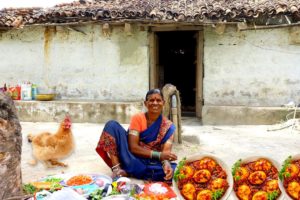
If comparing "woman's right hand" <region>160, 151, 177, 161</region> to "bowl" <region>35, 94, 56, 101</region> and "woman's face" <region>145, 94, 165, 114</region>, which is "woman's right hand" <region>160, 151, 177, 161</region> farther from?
"bowl" <region>35, 94, 56, 101</region>

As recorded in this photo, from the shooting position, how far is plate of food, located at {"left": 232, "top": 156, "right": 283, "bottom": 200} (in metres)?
2.78

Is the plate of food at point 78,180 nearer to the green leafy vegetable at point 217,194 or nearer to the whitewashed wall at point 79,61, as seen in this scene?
the green leafy vegetable at point 217,194

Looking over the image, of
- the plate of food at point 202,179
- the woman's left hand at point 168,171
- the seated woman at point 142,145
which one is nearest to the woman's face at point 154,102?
the seated woman at point 142,145

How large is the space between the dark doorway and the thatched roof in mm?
2631

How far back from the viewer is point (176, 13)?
8.77m

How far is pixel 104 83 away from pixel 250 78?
4008 mm

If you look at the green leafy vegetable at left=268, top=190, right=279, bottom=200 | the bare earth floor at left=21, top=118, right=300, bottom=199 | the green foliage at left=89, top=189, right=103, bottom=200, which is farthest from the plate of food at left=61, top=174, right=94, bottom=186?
the green leafy vegetable at left=268, top=190, right=279, bottom=200

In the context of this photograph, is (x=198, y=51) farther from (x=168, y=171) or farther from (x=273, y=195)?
(x=273, y=195)

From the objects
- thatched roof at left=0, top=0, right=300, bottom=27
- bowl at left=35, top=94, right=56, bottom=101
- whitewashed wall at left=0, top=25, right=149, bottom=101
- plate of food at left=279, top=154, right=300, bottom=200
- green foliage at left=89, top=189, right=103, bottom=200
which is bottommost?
green foliage at left=89, top=189, right=103, bottom=200

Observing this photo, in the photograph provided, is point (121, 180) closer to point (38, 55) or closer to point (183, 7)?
point (183, 7)

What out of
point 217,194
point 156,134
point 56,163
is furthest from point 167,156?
point 56,163

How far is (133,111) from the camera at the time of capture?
9.20m

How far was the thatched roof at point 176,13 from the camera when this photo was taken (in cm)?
860

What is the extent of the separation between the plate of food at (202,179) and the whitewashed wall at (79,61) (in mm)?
6652
